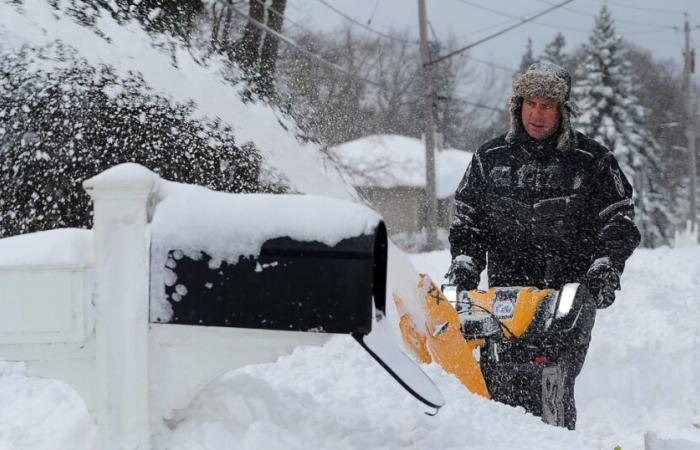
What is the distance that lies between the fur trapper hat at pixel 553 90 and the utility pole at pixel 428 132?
1743 centimetres

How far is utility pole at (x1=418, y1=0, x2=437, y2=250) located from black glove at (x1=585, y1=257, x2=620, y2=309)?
17.9 m

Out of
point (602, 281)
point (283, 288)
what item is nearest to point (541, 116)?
point (602, 281)

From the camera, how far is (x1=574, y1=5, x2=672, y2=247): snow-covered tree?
42.2 m

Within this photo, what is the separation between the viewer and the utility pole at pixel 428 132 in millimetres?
A: 22094

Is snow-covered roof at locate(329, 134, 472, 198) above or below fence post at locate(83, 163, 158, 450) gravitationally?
above

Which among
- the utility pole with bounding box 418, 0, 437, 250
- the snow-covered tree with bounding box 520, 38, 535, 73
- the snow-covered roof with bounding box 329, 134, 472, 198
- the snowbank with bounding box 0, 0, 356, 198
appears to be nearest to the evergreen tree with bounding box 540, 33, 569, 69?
the snow-covered tree with bounding box 520, 38, 535, 73

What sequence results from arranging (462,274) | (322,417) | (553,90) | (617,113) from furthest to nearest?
1. (617,113)
2. (462,274)
3. (553,90)
4. (322,417)

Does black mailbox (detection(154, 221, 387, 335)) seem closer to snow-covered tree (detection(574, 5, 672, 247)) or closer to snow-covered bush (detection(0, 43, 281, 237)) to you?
snow-covered bush (detection(0, 43, 281, 237))

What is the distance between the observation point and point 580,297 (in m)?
3.94

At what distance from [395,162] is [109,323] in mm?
31727

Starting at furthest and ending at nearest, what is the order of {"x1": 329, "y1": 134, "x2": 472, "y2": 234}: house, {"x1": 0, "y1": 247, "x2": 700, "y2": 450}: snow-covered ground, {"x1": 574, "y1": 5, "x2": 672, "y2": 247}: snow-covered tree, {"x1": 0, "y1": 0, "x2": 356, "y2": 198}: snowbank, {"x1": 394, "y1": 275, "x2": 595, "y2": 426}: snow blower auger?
{"x1": 574, "y1": 5, "x2": 672, "y2": 247}: snow-covered tree → {"x1": 329, "y1": 134, "x2": 472, "y2": 234}: house → {"x1": 0, "y1": 0, "x2": 356, "y2": 198}: snowbank → {"x1": 394, "y1": 275, "x2": 595, "y2": 426}: snow blower auger → {"x1": 0, "y1": 247, "x2": 700, "y2": 450}: snow-covered ground

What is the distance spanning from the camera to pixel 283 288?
2205mm

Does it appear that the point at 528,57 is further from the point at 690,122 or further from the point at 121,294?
the point at 121,294

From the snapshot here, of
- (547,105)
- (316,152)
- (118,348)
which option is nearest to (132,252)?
(118,348)
